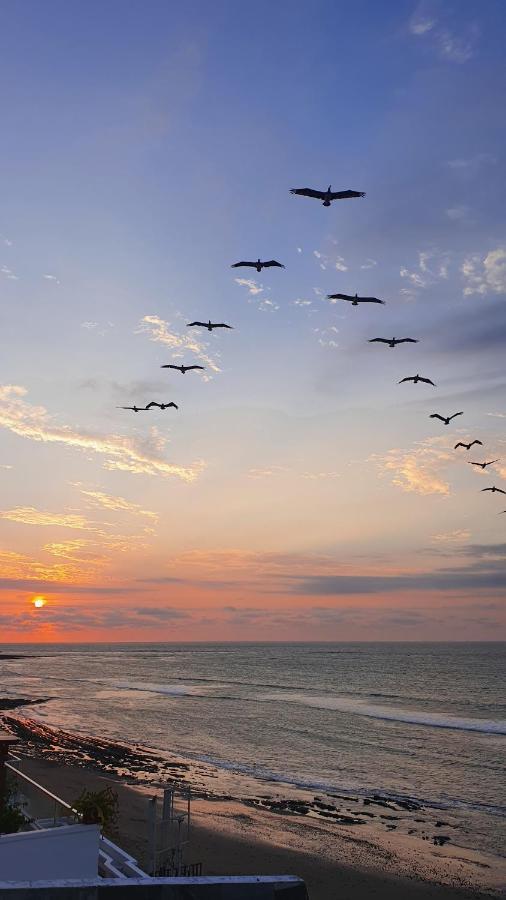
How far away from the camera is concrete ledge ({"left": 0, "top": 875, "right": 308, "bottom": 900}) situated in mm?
5453

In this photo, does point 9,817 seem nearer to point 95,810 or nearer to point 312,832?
point 95,810

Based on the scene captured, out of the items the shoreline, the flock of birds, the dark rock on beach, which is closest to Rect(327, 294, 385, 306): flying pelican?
the flock of birds

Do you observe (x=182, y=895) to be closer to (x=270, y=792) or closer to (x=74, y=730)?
(x=270, y=792)

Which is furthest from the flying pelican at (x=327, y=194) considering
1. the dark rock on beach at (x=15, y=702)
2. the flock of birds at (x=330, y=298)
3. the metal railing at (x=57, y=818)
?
the dark rock on beach at (x=15, y=702)

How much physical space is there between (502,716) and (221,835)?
52.0 metres

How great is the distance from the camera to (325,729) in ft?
189

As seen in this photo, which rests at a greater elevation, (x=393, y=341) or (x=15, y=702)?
(x=393, y=341)

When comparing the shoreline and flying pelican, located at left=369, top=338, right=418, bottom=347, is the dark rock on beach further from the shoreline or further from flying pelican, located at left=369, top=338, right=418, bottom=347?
flying pelican, located at left=369, top=338, right=418, bottom=347

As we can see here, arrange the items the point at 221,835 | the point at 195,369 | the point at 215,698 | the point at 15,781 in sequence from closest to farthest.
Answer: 1. the point at 15,781
2. the point at 221,835
3. the point at 195,369
4. the point at 215,698

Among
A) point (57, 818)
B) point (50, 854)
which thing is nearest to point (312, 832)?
point (57, 818)

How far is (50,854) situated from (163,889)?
5825 millimetres

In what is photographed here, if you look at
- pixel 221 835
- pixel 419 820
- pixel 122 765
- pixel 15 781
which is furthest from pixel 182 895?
pixel 122 765

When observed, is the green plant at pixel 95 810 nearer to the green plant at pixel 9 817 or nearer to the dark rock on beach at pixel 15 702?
the green plant at pixel 9 817

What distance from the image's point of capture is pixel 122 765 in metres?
41.0
